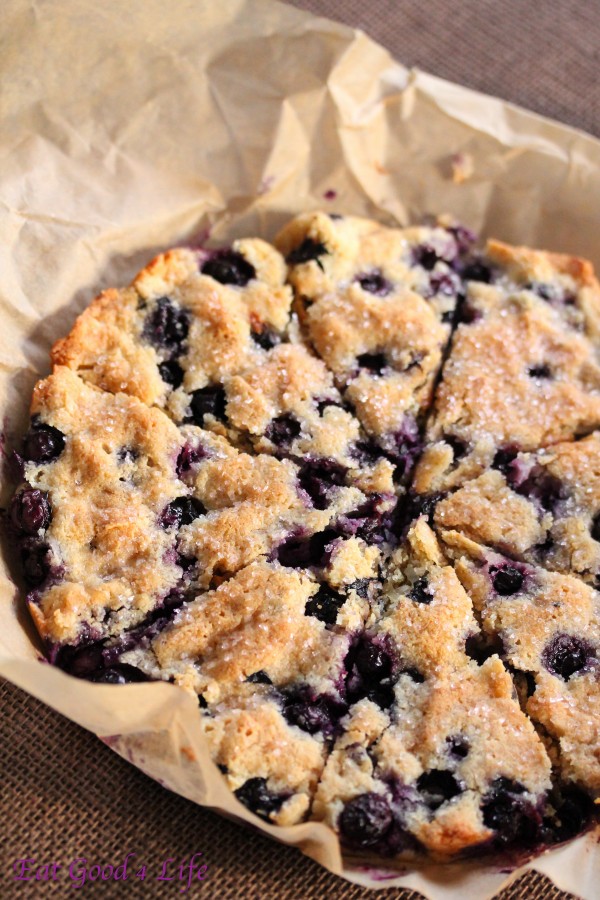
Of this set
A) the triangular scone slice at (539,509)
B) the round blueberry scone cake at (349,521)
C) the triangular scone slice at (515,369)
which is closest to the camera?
the round blueberry scone cake at (349,521)

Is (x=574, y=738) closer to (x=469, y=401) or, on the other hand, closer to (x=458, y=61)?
(x=469, y=401)

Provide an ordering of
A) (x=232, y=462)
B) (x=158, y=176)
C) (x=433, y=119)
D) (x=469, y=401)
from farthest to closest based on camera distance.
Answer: (x=433, y=119)
(x=158, y=176)
(x=469, y=401)
(x=232, y=462)

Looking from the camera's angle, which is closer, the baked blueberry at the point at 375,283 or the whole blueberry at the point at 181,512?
the whole blueberry at the point at 181,512

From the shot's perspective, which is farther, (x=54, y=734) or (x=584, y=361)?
(x=584, y=361)

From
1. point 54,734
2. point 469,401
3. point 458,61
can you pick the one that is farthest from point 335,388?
point 458,61

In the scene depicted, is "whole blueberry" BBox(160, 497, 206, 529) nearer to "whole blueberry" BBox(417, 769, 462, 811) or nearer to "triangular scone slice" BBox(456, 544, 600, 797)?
"triangular scone slice" BBox(456, 544, 600, 797)

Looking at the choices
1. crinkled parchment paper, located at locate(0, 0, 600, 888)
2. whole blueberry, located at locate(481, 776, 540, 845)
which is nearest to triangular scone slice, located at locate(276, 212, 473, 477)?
crinkled parchment paper, located at locate(0, 0, 600, 888)

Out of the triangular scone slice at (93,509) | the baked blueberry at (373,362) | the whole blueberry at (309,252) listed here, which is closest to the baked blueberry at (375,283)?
the whole blueberry at (309,252)

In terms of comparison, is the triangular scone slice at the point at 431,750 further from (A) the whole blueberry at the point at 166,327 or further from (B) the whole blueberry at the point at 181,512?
(A) the whole blueberry at the point at 166,327
